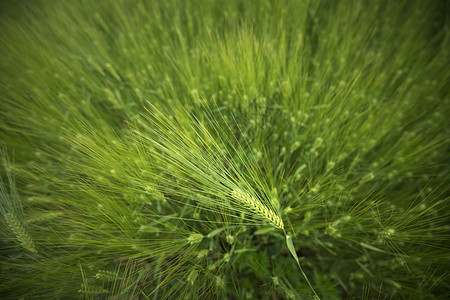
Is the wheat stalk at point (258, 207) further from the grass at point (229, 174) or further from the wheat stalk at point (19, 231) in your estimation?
the wheat stalk at point (19, 231)

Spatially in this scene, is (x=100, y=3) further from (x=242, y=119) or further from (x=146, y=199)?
(x=146, y=199)

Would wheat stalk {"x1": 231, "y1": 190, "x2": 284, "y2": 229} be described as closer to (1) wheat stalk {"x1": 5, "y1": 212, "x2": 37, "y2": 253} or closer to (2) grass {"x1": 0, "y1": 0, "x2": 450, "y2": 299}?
(2) grass {"x1": 0, "y1": 0, "x2": 450, "y2": 299}

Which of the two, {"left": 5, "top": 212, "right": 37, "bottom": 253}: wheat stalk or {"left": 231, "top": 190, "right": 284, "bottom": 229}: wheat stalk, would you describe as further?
{"left": 5, "top": 212, "right": 37, "bottom": 253}: wheat stalk

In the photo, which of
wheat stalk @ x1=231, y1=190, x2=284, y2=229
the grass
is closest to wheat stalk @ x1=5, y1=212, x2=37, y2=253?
the grass

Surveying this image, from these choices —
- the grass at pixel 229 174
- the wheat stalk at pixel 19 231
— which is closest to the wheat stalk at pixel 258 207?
the grass at pixel 229 174

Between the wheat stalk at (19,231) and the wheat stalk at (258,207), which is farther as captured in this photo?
the wheat stalk at (19,231)

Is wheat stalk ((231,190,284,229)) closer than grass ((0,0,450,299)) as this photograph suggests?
Yes

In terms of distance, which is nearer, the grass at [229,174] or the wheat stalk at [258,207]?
the wheat stalk at [258,207]

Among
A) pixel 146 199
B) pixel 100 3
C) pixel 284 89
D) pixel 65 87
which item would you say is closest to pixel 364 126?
pixel 284 89
